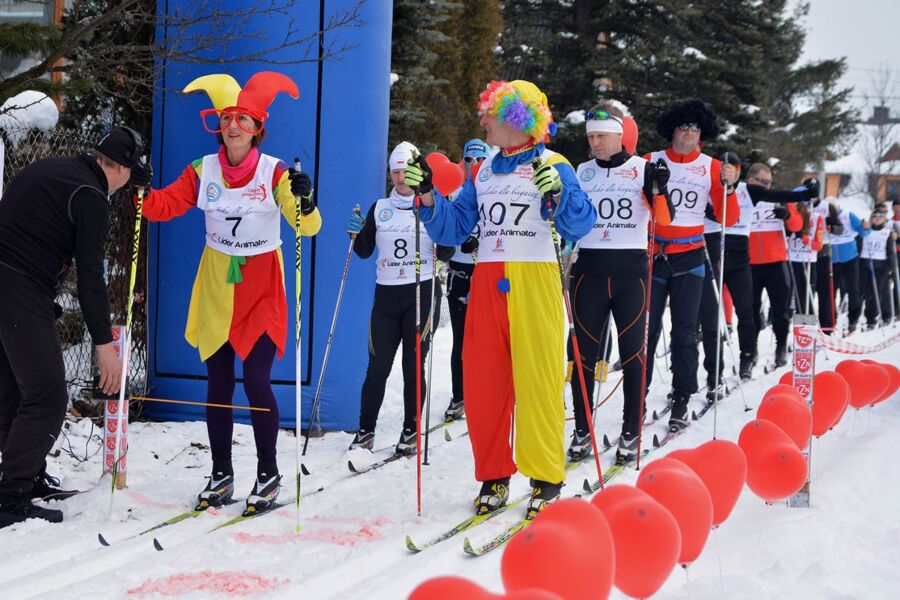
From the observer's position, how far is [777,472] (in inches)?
162

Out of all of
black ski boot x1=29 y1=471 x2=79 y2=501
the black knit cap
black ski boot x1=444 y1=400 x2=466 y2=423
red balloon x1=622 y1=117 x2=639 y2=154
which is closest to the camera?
the black knit cap

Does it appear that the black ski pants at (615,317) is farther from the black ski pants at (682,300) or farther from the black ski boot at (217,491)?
the black ski boot at (217,491)

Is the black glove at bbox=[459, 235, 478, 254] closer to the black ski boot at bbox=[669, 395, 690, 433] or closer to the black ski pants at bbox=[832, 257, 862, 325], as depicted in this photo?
the black ski boot at bbox=[669, 395, 690, 433]

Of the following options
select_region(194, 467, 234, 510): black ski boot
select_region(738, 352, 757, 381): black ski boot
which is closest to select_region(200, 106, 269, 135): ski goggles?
select_region(194, 467, 234, 510): black ski boot

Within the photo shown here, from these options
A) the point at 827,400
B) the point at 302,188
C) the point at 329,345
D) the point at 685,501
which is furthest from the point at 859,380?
the point at 302,188

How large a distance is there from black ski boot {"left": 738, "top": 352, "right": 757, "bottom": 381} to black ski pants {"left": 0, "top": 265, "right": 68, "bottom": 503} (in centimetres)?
633

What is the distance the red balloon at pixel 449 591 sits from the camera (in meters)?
2.33

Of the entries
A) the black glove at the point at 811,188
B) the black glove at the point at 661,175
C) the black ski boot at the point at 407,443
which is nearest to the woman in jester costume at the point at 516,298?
the black glove at the point at 661,175

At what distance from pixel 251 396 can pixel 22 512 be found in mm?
1141

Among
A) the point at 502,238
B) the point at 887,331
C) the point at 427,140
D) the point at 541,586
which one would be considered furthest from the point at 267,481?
the point at 887,331

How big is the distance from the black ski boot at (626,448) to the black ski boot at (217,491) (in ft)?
7.46

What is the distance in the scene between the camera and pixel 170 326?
675cm

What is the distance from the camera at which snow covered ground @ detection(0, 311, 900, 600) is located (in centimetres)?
355

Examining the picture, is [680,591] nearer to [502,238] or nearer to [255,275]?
[502,238]
